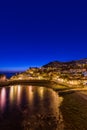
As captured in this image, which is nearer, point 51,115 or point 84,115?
point 84,115

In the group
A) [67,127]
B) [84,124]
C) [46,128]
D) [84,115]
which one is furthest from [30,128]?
[84,115]

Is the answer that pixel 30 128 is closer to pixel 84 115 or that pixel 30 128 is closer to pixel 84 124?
pixel 84 124

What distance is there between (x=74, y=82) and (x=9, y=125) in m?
77.1

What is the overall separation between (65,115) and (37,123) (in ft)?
16.8

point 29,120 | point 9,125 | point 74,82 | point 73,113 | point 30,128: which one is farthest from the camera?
point 74,82

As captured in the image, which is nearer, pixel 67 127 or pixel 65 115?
pixel 67 127

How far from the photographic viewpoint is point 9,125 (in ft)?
103

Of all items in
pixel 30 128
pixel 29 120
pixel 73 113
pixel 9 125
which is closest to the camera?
pixel 30 128

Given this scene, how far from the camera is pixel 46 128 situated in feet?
94.6

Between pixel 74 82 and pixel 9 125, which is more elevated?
pixel 74 82

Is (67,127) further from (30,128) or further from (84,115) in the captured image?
(84,115)

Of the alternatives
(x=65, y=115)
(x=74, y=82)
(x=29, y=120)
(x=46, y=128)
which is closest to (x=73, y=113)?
(x=65, y=115)

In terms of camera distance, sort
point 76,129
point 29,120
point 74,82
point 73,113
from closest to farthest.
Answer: point 76,129 < point 29,120 < point 73,113 < point 74,82

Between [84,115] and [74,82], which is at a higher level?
[74,82]
